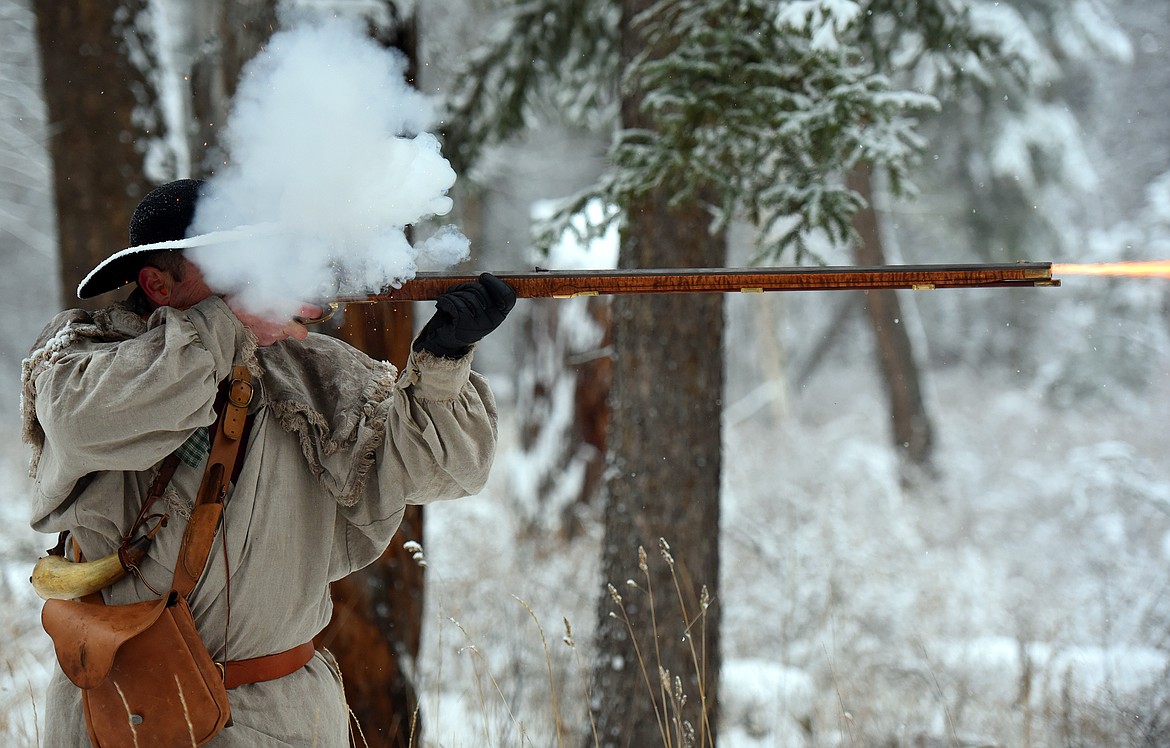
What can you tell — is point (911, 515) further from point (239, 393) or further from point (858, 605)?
point (239, 393)

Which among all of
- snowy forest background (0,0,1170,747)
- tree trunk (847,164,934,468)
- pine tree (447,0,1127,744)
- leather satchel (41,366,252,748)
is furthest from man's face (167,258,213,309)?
tree trunk (847,164,934,468)

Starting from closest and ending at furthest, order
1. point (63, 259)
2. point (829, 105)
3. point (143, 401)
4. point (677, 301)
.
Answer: point (143, 401), point (829, 105), point (677, 301), point (63, 259)

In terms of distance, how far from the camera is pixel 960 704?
508 cm

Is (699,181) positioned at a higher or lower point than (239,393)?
higher

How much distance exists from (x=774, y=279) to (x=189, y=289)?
1547 mm

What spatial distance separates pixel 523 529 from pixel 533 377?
62.6 inches

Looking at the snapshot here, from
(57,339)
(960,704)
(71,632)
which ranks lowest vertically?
(960,704)

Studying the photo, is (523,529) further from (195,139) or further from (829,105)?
(829,105)

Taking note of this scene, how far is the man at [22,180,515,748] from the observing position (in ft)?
7.00

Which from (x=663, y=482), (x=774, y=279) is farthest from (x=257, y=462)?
(x=663, y=482)

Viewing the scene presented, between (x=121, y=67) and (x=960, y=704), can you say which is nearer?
(x=960, y=704)

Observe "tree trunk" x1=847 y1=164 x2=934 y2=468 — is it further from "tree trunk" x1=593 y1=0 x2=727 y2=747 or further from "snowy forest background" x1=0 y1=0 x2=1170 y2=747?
"tree trunk" x1=593 y1=0 x2=727 y2=747

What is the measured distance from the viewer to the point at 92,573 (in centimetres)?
225

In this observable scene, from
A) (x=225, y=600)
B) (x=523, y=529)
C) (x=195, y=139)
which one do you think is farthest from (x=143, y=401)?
(x=523, y=529)
